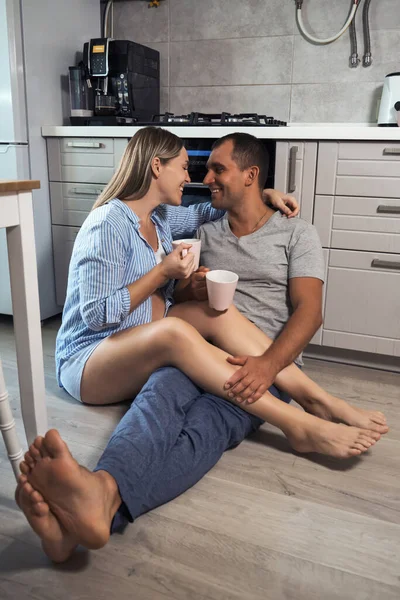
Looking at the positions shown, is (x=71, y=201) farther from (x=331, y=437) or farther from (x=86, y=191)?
(x=331, y=437)

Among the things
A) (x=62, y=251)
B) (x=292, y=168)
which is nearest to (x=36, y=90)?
(x=62, y=251)

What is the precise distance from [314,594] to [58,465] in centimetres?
53

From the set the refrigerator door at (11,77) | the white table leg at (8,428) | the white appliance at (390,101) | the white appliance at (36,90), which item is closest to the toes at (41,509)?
the white table leg at (8,428)

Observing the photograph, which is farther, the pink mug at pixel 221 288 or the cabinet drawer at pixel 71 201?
the cabinet drawer at pixel 71 201

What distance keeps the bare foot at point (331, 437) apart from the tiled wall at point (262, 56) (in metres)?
1.63

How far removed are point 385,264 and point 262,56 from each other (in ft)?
4.14

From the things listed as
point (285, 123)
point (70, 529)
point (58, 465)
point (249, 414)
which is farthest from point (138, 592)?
point (285, 123)

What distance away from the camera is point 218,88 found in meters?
2.70

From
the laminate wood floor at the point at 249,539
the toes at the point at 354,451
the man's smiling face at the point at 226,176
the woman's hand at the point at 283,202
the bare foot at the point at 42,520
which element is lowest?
the laminate wood floor at the point at 249,539

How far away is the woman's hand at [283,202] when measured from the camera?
175cm

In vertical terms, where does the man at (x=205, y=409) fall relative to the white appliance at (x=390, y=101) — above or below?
below

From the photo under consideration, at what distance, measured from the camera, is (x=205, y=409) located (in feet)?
4.65

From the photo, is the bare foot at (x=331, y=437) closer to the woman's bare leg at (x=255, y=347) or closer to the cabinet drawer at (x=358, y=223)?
the woman's bare leg at (x=255, y=347)

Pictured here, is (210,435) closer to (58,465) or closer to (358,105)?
(58,465)
